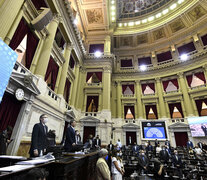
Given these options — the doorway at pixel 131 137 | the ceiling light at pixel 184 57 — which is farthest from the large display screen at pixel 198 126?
the ceiling light at pixel 184 57

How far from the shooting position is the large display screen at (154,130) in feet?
39.1

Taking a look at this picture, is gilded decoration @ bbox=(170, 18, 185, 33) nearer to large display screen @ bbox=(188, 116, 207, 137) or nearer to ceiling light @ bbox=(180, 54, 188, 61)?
ceiling light @ bbox=(180, 54, 188, 61)

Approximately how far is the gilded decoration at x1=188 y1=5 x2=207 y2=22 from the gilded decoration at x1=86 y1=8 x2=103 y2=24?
10.7 m

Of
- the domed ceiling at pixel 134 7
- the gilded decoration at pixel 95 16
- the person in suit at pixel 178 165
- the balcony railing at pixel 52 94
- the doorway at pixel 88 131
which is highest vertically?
the domed ceiling at pixel 134 7

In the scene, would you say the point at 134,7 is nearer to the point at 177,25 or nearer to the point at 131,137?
the point at 177,25

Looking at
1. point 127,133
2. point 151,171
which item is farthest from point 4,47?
point 127,133

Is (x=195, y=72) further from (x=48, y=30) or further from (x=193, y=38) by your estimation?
(x=48, y=30)

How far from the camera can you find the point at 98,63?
44.7 feet

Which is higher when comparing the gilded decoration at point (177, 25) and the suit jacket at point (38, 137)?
the gilded decoration at point (177, 25)

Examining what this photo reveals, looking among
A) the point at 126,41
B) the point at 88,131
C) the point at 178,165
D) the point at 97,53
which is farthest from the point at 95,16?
the point at 178,165

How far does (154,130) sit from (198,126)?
3.86 m

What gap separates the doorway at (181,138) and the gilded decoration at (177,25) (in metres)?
12.9

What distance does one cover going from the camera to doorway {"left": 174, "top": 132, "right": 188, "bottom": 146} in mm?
11477

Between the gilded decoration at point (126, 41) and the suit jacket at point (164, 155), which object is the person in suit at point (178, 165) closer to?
the suit jacket at point (164, 155)
